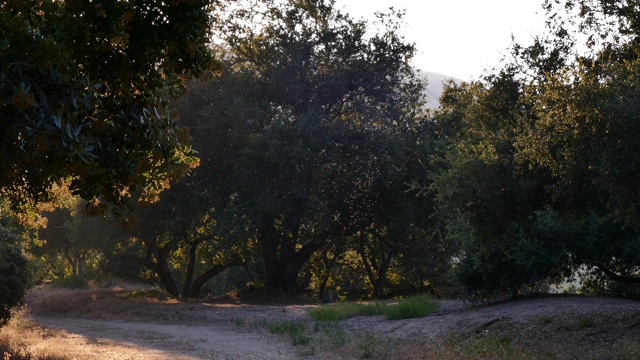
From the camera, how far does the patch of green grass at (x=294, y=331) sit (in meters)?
16.4

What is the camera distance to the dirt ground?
571 inches

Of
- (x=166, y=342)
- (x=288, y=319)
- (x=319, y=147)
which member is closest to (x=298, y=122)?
(x=319, y=147)

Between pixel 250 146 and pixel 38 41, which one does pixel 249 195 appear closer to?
pixel 250 146

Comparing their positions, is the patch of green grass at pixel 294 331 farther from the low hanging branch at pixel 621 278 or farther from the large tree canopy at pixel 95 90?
the low hanging branch at pixel 621 278

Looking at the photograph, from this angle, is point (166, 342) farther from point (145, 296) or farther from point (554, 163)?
point (145, 296)

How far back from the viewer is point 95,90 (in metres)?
9.15

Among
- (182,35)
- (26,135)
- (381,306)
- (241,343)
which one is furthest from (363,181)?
(26,135)

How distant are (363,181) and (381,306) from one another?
9011 millimetres

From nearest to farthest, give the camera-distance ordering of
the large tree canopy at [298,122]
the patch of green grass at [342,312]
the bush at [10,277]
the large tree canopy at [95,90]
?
the large tree canopy at [95,90] < the bush at [10,277] < the patch of green grass at [342,312] < the large tree canopy at [298,122]

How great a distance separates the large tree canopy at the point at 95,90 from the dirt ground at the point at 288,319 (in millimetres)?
5199

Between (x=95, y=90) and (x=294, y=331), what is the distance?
10607 millimetres

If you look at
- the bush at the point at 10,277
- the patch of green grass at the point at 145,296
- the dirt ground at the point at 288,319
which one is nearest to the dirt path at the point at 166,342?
the dirt ground at the point at 288,319

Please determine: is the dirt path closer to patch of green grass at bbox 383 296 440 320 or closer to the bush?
the bush

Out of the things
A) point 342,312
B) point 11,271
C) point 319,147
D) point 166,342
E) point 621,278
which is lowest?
point 166,342
